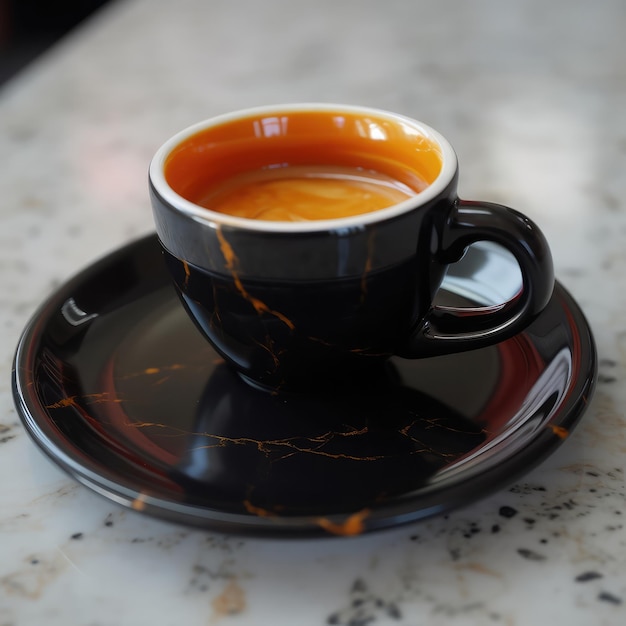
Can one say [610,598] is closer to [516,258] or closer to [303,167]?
[516,258]

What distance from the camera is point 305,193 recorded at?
2.27 ft

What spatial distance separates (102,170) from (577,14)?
3.82 feet

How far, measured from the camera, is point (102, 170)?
111cm

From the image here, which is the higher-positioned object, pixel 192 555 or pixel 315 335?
pixel 315 335

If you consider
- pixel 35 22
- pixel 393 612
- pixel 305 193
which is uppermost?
pixel 305 193

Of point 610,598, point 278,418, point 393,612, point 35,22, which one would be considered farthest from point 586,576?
point 35,22

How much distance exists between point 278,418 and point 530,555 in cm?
20

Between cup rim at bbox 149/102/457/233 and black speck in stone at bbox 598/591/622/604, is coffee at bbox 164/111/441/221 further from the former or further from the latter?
black speck in stone at bbox 598/591/622/604

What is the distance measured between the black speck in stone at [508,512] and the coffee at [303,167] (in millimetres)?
276

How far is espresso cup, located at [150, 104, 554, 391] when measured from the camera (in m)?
0.52

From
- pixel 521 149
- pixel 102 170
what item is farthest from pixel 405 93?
pixel 102 170

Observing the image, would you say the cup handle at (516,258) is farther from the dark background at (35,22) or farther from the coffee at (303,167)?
the dark background at (35,22)

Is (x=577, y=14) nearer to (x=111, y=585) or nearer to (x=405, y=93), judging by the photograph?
(x=405, y=93)

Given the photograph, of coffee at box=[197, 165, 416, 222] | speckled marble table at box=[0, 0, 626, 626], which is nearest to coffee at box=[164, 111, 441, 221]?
coffee at box=[197, 165, 416, 222]
